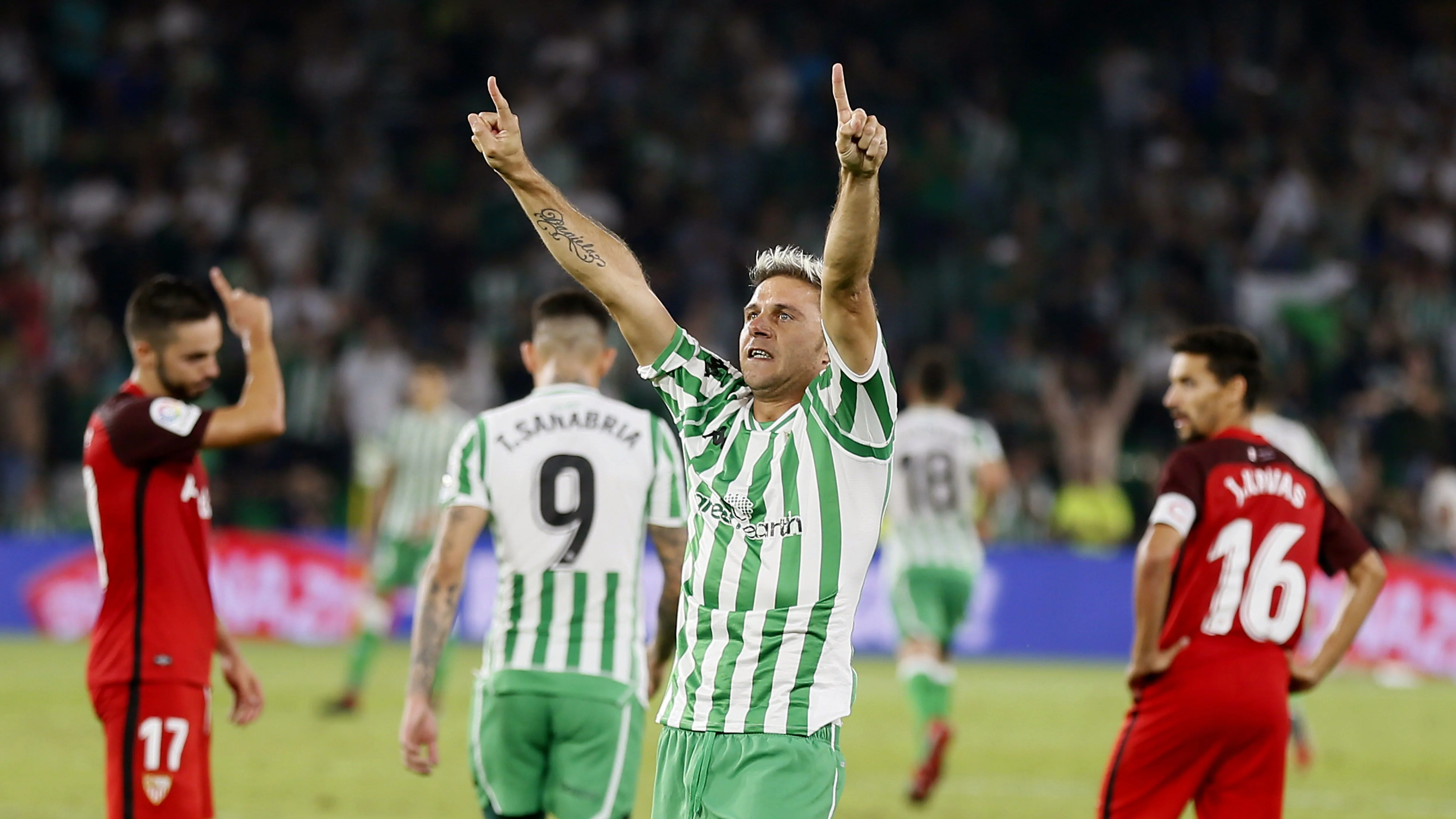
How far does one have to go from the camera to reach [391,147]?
21.5 metres

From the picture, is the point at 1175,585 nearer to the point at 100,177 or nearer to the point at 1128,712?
the point at 1128,712

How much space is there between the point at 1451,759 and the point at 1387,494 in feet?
20.2

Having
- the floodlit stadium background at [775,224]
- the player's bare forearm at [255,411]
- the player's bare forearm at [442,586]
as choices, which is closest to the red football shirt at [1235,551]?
the player's bare forearm at [442,586]

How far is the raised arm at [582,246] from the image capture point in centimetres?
445

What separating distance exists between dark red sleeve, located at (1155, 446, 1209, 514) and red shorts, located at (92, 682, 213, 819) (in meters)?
3.13

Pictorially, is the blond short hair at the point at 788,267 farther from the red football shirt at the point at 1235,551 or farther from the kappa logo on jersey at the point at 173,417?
the red football shirt at the point at 1235,551

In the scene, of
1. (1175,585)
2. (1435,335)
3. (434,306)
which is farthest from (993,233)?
(1175,585)

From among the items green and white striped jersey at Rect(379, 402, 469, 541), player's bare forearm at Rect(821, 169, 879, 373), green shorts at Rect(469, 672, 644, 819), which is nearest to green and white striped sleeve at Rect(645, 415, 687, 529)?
green shorts at Rect(469, 672, 644, 819)

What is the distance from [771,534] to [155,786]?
7.03 feet

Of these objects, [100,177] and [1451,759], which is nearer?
[1451,759]

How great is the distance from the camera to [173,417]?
17.4ft

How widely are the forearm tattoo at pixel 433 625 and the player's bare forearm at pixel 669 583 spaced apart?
665 mm

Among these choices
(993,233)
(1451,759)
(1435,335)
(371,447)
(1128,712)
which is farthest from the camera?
(993,233)

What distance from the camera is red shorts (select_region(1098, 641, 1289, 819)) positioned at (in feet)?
18.7
